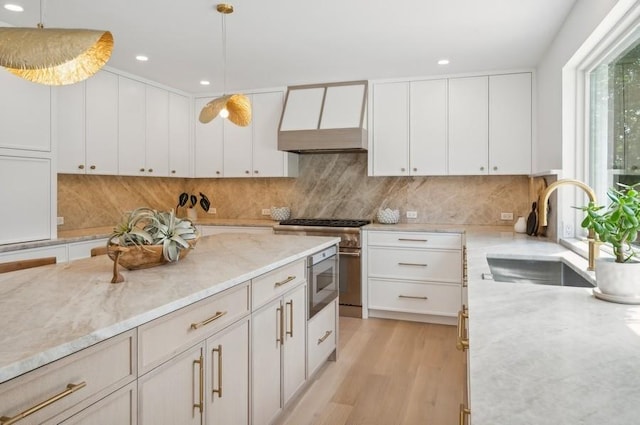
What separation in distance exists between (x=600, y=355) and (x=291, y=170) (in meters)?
4.10

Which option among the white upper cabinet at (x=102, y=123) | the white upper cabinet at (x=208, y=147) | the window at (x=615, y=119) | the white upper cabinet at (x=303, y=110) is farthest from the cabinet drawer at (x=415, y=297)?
the white upper cabinet at (x=102, y=123)

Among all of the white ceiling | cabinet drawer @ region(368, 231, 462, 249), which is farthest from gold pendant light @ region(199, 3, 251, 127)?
cabinet drawer @ region(368, 231, 462, 249)

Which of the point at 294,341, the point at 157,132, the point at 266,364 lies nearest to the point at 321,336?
the point at 294,341

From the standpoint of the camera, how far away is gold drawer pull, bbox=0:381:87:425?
2.89 ft

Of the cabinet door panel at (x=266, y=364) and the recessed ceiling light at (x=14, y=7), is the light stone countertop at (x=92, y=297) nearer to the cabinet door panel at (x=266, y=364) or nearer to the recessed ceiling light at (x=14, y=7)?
the cabinet door panel at (x=266, y=364)

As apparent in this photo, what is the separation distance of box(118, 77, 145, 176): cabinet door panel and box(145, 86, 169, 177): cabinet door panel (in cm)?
8

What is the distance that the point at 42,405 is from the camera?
957 millimetres

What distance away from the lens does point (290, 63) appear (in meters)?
3.92

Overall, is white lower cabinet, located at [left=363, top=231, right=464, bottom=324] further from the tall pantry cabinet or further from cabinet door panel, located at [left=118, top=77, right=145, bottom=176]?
the tall pantry cabinet

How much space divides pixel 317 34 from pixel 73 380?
9.24 feet

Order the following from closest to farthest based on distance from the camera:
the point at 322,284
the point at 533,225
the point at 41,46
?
the point at 41,46 → the point at 322,284 → the point at 533,225

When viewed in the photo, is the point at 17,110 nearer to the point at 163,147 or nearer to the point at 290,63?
the point at 163,147

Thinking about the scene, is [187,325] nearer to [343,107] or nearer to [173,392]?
[173,392]

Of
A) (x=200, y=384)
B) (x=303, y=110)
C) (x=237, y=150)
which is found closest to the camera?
(x=200, y=384)
